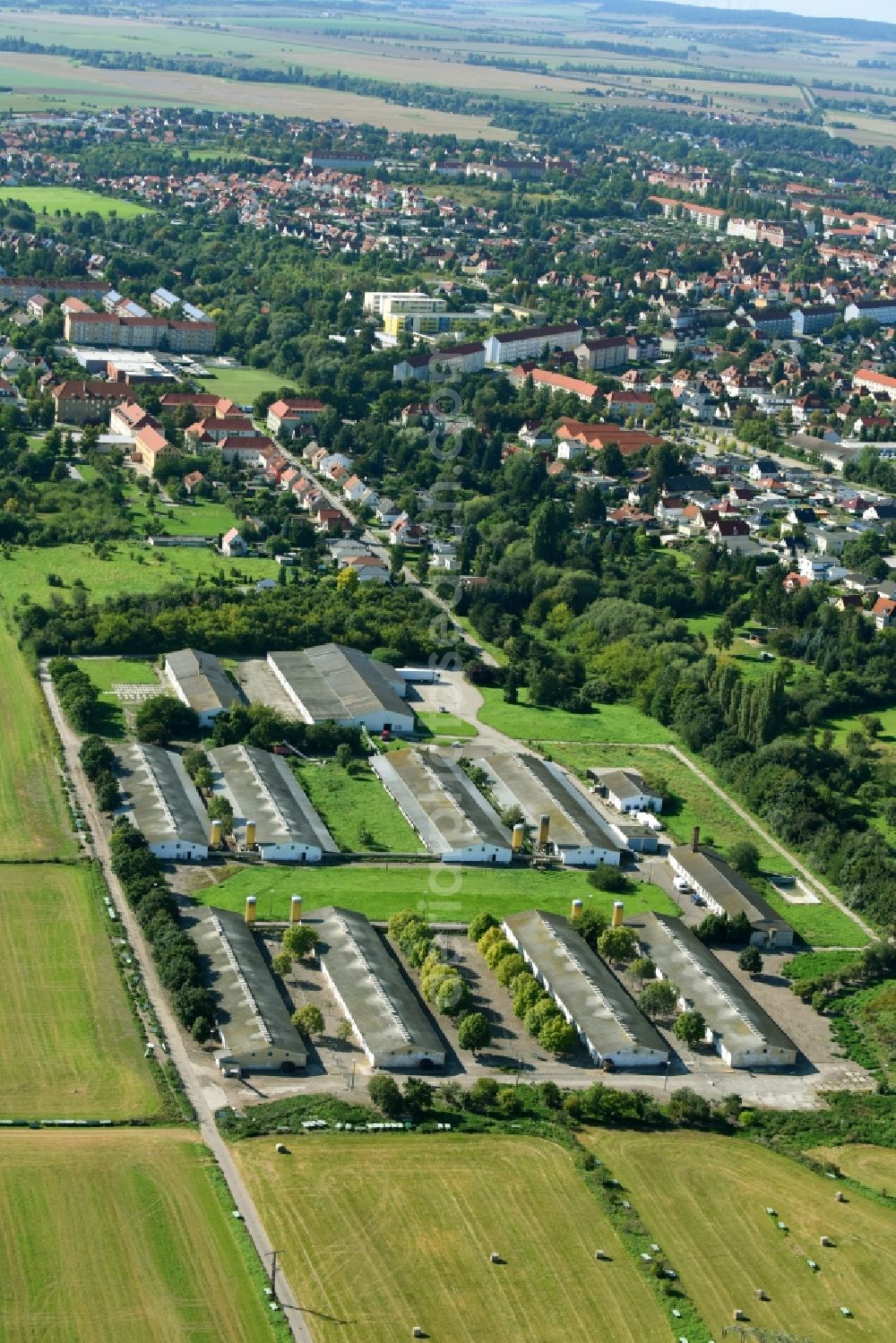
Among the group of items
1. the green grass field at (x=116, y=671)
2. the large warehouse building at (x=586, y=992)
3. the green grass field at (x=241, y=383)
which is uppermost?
the large warehouse building at (x=586, y=992)

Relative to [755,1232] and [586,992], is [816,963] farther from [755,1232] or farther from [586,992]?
[755,1232]

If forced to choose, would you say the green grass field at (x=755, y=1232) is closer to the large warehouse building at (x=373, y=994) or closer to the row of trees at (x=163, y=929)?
the large warehouse building at (x=373, y=994)

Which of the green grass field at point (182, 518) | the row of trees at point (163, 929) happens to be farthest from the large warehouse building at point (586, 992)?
the green grass field at point (182, 518)

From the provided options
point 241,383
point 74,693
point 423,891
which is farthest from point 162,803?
point 241,383

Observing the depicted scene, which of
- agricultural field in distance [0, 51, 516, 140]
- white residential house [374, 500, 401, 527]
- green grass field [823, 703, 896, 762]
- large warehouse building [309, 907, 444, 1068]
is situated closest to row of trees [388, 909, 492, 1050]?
large warehouse building [309, 907, 444, 1068]

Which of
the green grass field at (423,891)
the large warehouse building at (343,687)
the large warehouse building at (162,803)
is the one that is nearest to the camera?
the green grass field at (423,891)

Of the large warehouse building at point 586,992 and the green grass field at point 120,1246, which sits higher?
the green grass field at point 120,1246

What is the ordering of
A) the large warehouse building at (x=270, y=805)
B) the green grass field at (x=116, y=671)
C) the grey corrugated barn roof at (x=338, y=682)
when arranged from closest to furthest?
the large warehouse building at (x=270, y=805) < the grey corrugated barn roof at (x=338, y=682) < the green grass field at (x=116, y=671)
